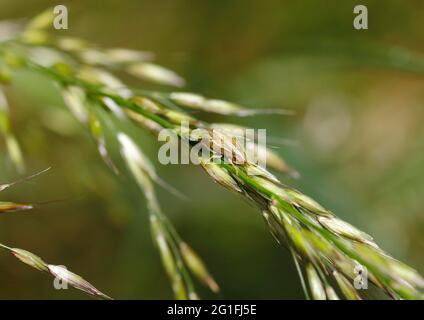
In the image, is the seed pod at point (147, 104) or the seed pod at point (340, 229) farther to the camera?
the seed pod at point (147, 104)

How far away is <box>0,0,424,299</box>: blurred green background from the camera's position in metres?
1.54

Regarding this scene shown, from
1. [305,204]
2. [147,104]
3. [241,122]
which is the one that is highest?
[241,122]

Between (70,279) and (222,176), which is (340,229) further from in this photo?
(70,279)

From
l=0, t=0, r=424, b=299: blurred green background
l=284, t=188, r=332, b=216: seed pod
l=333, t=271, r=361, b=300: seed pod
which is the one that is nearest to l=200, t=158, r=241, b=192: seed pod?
l=284, t=188, r=332, b=216: seed pod

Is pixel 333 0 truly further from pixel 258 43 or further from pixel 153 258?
pixel 153 258

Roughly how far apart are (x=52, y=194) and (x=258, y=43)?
90cm

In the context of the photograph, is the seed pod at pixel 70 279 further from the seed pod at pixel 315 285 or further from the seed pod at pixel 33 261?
the seed pod at pixel 315 285

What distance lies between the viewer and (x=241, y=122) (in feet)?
5.48

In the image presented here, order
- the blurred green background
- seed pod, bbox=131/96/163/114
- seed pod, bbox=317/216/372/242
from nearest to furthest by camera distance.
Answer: seed pod, bbox=317/216/372/242 < seed pod, bbox=131/96/163/114 < the blurred green background

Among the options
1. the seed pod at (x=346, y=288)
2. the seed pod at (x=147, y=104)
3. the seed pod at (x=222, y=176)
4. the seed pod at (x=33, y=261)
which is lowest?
the seed pod at (x=346, y=288)

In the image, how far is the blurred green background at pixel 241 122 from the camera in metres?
1.54

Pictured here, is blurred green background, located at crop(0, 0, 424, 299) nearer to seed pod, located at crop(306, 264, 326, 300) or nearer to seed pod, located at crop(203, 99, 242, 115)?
seed pod, located at crop(203, 99, 242, 115)

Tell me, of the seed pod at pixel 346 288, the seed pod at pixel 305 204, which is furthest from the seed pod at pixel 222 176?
the seed pod at pixel 346 288

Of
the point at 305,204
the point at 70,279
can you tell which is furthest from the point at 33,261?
the point at 305,204
